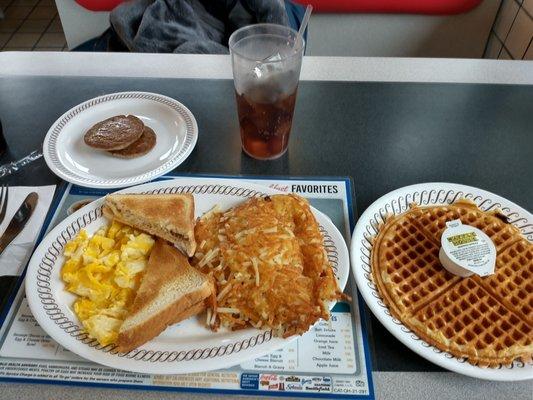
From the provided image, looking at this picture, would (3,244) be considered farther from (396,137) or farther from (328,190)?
(396,137)

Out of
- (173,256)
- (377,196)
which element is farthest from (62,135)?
(377,196)

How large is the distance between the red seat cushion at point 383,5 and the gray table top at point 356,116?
107 centimetres

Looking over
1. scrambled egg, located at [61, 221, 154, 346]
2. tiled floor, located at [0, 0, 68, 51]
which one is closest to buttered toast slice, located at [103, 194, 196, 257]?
scrambled egg, located at [61, 221, 154, 346]

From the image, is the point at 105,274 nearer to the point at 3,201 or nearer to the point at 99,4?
the point at 3,201

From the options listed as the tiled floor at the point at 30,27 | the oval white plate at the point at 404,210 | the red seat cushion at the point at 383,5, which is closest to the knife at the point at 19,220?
the oval white plate at the point at 404,210

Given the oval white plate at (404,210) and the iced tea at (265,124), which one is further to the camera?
the iced tea at (265,124)

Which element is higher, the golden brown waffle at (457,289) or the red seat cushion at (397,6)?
the golden brown waffle at (457,289)

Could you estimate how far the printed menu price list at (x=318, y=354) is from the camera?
31.3 inches

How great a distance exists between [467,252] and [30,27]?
14.2 ft

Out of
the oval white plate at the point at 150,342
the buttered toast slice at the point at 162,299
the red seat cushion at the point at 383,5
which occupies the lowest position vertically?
the red seat cushion at the point at 383,5

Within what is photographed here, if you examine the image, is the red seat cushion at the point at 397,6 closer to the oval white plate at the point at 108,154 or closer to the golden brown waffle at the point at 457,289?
the oval white plate at the point at 108,154

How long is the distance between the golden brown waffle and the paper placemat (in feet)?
0.36

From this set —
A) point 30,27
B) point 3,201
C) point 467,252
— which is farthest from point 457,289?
point 30,27

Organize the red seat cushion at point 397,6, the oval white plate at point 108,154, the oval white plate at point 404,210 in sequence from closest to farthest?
the oval white plate at point 404,210
the oval white plate at point 108,154
the red seat cushion at point 397,6
